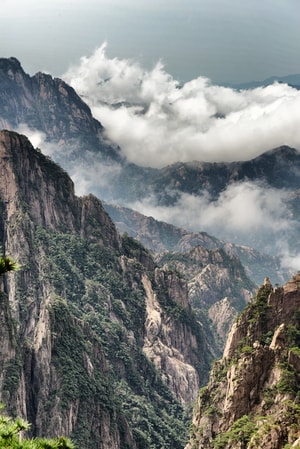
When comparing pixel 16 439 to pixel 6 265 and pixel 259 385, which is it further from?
pixel 259 385

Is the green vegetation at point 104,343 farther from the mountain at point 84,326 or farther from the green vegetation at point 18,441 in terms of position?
the green vegetation at point 18,441

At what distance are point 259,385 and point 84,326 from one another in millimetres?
58888

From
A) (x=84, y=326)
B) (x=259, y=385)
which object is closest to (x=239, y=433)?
(x=259, y=385)

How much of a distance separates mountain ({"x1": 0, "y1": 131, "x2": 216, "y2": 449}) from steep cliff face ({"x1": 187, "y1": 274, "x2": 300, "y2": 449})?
27.7 m

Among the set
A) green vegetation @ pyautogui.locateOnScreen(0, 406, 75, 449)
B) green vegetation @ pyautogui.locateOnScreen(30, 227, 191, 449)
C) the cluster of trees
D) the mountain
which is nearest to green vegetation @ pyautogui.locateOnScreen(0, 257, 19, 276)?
the cluster of trees

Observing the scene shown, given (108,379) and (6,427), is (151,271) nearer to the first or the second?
(108,379)

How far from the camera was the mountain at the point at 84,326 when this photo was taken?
329 ft

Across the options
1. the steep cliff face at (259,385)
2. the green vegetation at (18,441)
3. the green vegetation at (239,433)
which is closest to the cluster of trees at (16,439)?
the green vegetation at (18,441)

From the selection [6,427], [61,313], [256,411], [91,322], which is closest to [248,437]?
[256,411]

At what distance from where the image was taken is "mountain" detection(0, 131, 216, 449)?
10019 centimetres

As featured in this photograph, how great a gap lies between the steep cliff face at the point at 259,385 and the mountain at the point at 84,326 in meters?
27.7

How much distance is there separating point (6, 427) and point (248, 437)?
43529 millimetres

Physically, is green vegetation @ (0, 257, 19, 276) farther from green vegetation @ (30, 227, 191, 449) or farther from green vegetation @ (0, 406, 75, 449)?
green vegetation @ (30, 227, 191, 449)

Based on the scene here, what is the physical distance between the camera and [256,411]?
218 ft
